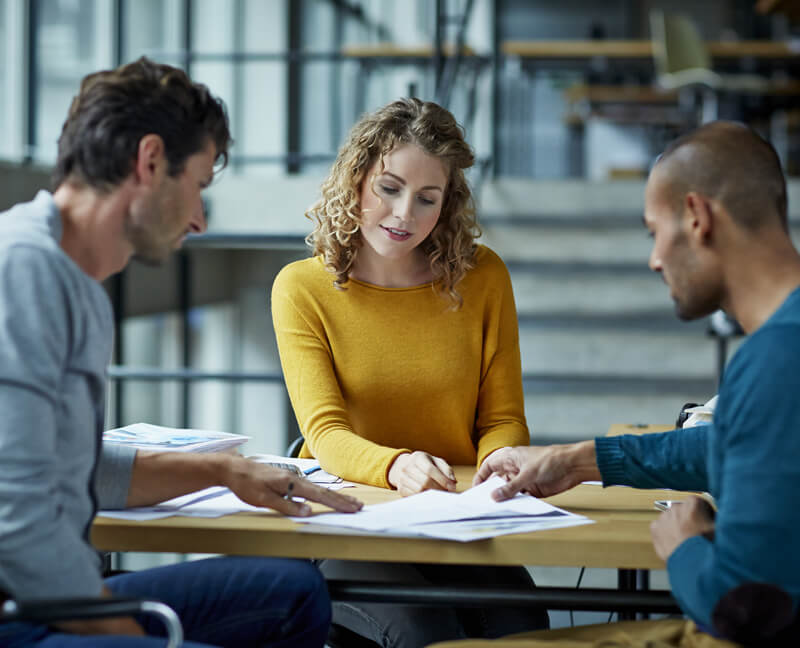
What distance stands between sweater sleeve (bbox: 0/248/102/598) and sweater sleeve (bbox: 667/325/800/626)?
0.70 meters

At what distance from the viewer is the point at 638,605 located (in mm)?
1317

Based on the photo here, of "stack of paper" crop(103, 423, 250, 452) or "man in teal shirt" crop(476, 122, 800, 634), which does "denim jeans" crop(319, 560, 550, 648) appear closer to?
"stack of paper" crop(103, 423, 250, 452)

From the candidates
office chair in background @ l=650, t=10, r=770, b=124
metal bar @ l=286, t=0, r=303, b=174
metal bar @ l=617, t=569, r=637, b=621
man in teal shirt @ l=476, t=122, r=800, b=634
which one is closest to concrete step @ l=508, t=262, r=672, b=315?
office chair in background @ l=650, t=10, r=770, b=124

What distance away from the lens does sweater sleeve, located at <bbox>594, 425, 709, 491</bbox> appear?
1407 mm

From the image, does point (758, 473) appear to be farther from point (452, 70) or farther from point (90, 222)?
point (452, 70)

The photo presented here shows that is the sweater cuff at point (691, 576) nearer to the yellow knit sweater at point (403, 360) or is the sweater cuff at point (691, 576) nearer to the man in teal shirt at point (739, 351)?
the man in teal shirt at point (739, 351)

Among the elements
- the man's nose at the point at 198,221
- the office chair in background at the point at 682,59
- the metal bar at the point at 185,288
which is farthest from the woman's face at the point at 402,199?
the office chair in background at the point at 682,59

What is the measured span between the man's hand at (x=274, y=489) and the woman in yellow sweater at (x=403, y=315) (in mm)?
369

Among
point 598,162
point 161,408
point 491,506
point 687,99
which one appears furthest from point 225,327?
point 491,506

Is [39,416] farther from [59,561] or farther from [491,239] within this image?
[491,239]

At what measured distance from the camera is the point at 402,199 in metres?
1.84

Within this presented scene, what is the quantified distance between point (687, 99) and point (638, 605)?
6.39 meters

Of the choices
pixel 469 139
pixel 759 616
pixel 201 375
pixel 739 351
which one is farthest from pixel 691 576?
pixel 469 139

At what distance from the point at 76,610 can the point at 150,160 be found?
1.79 feet
